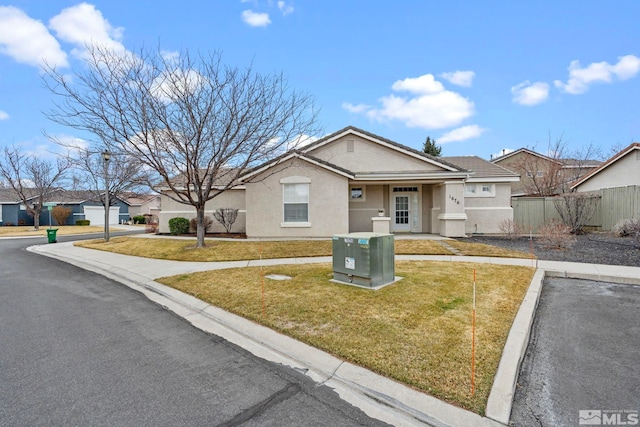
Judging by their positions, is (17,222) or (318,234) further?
(17,222)

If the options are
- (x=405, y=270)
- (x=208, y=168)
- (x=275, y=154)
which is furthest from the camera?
(x=275, y=154)

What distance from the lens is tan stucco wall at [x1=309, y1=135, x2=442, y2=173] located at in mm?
17141

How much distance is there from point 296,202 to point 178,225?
754 centimetres

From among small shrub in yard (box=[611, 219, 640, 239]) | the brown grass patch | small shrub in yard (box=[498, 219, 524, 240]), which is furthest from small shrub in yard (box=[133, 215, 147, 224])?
small shrub in yard (box=[611, 219, 640, 239])

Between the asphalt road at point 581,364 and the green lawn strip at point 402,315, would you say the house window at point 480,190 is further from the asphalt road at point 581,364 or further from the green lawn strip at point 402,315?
the asphalt road at point 581,364

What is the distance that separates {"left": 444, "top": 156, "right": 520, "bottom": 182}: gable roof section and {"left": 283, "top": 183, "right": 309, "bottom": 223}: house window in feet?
31.6

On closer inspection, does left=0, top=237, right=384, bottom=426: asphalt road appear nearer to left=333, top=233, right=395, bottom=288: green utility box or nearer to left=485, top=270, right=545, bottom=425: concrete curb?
left=485, top=270, right=545, bottom=425: concrete curb

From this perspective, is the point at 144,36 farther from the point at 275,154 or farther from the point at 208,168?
the point at 275,154

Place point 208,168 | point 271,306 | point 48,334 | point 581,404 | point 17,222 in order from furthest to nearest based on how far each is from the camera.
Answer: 1. point 17,222
2. point 208,168
3. point 271,306
4. point 48,334
5. point 581,404

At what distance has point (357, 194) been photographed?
17.9 meters

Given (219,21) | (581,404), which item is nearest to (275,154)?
(219,21)

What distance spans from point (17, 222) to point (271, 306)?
5211 cm

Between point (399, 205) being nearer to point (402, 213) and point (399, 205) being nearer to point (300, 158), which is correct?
point (402, 213)

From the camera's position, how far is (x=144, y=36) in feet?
38.4
